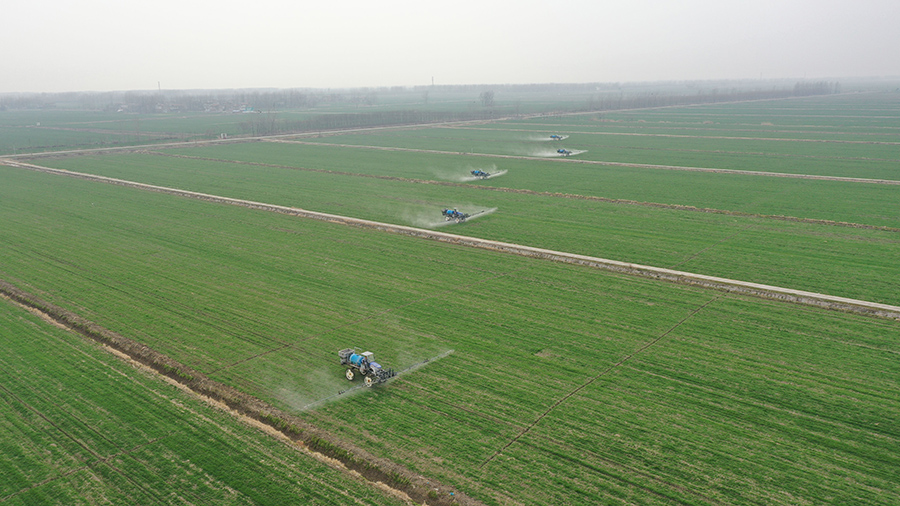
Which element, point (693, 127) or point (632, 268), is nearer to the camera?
point (632, 268)

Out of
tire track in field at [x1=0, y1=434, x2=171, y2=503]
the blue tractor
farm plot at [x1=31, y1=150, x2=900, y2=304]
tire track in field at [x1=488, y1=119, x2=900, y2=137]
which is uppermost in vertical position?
tire track in field at [x1=488, y1=119, x2=900, y2=137]

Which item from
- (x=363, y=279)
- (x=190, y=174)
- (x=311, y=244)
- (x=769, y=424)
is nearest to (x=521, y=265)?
(x=363, y=279)

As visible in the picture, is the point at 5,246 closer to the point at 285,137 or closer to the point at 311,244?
the point at 311,244

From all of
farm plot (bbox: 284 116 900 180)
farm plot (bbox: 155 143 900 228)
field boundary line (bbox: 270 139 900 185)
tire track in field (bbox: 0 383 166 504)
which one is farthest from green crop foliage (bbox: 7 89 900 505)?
farm plot (bbox: 284 116 900 180)

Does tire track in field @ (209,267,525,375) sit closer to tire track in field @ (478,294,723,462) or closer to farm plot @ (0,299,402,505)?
farm plot @ (0,299,402,505)

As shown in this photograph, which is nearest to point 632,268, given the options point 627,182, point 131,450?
point 131,450

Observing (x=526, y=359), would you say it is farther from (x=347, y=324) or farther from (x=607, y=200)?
(x=607, y=200)
